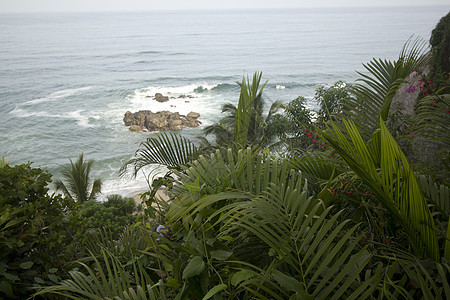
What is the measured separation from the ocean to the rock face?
Result: 0.71 meters

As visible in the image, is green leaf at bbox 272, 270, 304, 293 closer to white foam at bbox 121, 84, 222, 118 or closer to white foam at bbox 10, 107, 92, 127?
white foam at bbox 121, 84, 222, 118

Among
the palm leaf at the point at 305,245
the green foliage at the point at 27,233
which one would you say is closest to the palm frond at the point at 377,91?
the palm leaf at the point at 305,245

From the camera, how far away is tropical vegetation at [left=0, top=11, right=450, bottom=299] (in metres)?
1.12

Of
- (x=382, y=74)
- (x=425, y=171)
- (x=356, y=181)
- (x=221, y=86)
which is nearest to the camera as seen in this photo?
(x=356, y=181)

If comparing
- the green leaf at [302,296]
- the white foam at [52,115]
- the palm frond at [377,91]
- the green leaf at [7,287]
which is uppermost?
the palm frond at [377,91]

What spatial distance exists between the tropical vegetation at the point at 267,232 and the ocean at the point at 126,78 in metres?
17.2

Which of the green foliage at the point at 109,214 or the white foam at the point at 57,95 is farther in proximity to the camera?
the white foam at the point at 57,95

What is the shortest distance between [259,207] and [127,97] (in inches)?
1404

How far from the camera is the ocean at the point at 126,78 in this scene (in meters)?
25.1

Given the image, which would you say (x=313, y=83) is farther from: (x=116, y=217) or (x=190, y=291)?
(x=190, y=291)

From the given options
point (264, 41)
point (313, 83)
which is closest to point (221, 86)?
point (313, 83)

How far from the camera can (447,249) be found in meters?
1.18

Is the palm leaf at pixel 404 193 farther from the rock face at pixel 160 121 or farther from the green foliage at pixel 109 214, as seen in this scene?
the rock face at pixel 160 121

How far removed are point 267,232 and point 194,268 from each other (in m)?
0.32
